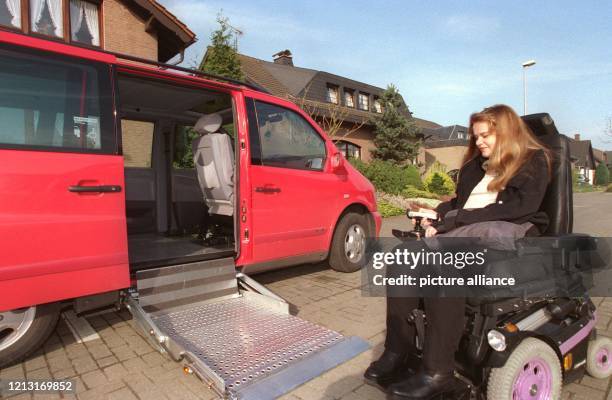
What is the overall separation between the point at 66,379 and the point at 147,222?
3.14 metres

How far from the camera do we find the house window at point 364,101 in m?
24.4

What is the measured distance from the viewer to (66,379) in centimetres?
249

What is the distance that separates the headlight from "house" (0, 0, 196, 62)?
10.4 m

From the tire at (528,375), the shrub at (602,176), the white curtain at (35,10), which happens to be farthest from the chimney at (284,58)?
the shrub at (602,176)


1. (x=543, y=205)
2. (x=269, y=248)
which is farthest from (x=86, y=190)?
(x=543, y=205)

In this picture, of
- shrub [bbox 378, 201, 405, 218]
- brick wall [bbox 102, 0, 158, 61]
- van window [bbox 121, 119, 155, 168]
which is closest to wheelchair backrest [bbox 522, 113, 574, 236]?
van window [bbox 121, 119, 155, 168]

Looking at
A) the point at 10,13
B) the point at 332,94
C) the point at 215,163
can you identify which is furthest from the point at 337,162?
the point at 332,94

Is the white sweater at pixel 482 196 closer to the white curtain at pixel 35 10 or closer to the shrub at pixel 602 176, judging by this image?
the white curtain at pixel 35 10

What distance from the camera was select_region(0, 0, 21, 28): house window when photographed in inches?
349

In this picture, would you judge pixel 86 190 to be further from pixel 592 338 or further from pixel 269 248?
pixel 592 338

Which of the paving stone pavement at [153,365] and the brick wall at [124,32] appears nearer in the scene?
the paving stone pavement at [153,365]

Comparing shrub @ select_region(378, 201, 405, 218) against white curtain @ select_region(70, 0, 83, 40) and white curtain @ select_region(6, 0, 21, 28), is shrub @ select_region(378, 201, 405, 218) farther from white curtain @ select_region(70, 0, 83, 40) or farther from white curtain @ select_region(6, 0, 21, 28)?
white curtain @ select_region(6, 0, 21, 28)

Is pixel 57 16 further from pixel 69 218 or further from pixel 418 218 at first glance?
pixel 418 218

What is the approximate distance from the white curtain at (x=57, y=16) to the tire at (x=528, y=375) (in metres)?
11.6
